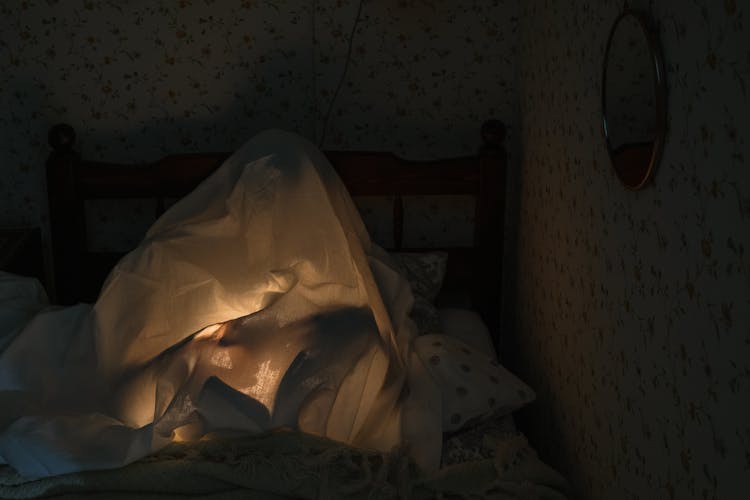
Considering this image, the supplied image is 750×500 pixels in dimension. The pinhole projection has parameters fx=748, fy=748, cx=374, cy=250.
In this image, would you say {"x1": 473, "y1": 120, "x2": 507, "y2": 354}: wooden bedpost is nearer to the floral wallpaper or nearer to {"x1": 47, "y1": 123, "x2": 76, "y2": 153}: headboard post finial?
the floral wallpaper

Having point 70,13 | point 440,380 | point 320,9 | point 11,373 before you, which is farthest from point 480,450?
point 70,13

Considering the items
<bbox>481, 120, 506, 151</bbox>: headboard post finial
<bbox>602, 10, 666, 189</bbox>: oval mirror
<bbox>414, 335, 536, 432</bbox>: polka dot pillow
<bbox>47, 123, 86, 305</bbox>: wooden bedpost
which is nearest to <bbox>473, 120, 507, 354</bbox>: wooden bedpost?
<bbox>481, 120, 506, 151</bbox>: headboard post finial

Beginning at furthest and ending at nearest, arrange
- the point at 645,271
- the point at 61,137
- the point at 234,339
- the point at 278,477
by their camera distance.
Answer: the point at 61,137, the point at 234,339, the point at 278,477, the point at 645,271

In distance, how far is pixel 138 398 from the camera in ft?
4.96

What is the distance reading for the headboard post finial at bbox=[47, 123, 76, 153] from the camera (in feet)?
6.85

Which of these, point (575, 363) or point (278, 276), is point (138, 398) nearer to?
point (278, 276)

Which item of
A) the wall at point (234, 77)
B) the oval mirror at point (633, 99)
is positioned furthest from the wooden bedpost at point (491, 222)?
the oval mirror at point (633, 99)

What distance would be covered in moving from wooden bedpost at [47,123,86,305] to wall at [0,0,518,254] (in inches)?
4.1

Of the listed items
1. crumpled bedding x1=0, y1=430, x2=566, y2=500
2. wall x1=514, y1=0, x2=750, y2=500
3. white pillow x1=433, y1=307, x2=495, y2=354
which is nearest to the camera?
wall x1=514, y1=0, x2=750, y2=500

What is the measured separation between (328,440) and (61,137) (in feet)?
4.12

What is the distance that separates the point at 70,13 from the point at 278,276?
3.47 feet

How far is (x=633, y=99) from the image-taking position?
1205mm

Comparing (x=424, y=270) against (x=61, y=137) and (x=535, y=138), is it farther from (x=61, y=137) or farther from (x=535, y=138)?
(x=61, y=137)

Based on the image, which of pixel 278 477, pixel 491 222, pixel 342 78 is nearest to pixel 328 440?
pixel 278 477
